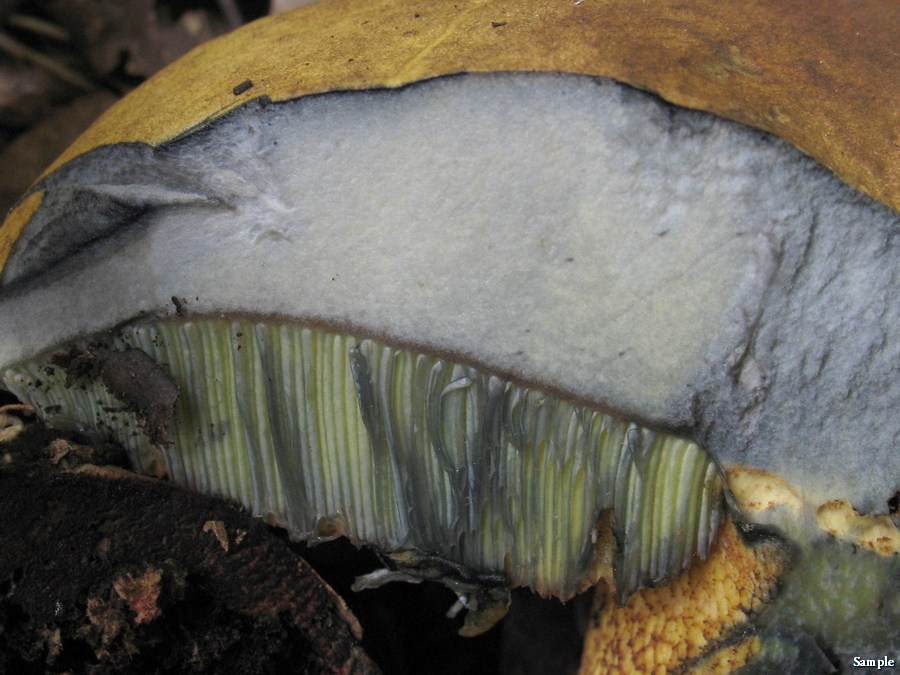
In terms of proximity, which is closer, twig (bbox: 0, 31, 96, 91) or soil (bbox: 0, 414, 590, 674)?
soil (bbox: 0, 414, 590, 674)

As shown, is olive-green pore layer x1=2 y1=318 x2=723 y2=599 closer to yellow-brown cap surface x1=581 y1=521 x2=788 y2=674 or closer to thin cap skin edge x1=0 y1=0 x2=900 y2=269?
yellow-brown cap surface x1=581 y1=521 x2=788 y2=674

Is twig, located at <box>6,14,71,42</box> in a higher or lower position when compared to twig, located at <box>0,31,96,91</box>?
higher

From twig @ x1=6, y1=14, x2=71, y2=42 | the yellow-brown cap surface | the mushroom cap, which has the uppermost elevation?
twig @ x1=6, y1=14, x2=71, y2=42

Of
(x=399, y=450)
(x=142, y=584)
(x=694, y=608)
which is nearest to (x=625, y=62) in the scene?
(x=399, y=450)

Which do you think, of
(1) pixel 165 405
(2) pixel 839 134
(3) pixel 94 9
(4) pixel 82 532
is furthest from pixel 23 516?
(3) pixel 94 9

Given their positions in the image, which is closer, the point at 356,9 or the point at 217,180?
the point at 217,180

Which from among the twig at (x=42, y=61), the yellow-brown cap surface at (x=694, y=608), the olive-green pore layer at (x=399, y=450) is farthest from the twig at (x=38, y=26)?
the yellow-brown cap surface at (x=694, y=608)

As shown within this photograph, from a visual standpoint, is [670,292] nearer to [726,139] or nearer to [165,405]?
[726,139]

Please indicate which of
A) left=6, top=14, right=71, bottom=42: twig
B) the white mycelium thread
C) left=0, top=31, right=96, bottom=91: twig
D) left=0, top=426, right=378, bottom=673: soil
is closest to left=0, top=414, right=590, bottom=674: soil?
left=0, top=426, right=378, bottom=673: soil

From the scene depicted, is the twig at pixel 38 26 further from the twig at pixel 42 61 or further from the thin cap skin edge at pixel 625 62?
the thin cap skin edge at pixel 625 62
